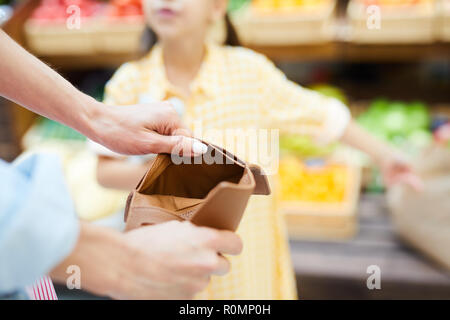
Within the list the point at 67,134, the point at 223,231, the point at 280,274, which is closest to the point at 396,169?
the point at 280,274

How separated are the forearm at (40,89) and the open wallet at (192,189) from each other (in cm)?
14

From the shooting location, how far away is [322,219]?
6.75 ft

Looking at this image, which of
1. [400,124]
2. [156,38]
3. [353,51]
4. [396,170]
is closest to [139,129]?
[156,38]

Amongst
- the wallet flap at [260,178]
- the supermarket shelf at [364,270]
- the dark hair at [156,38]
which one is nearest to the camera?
the wallet flap at [260,178]

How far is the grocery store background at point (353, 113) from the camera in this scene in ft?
6.21

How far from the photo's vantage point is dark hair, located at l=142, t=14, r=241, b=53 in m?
1.41

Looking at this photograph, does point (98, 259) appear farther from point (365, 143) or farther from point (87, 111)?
point (365, 143)

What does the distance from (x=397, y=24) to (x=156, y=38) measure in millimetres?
1264

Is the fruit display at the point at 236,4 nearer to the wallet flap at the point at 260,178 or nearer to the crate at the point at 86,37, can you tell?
the crate at the point at 86,37

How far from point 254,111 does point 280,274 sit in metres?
0.42

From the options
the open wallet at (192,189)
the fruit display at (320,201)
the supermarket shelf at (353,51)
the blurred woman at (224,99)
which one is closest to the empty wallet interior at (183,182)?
the open wallet at (192,189)

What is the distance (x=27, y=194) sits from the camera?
550 millimetres

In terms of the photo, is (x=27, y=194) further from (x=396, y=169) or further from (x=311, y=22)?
(x=311, y=22)
